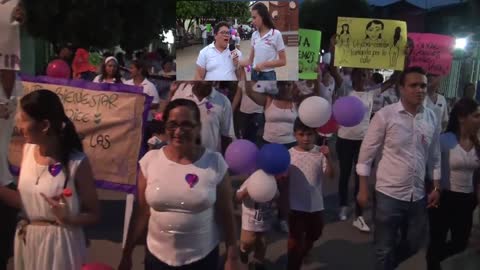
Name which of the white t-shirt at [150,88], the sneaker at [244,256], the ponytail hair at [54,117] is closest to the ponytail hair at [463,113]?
the sneaker at [244,256]

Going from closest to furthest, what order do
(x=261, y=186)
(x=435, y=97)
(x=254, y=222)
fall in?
(x=261, y=186)
(x=254, y=222)
(x=435, y=97)

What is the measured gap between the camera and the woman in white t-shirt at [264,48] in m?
4.88

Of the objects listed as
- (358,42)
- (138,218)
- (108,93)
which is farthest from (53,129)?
(358,42)

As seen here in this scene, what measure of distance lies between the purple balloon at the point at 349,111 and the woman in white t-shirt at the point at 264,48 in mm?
609

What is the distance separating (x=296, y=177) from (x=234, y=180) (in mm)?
2906

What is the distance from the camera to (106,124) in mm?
4922

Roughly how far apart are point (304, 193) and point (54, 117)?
2.26m

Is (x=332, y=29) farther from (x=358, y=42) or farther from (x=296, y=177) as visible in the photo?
(x=296, y=177)

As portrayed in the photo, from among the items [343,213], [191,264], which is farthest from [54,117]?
[343,213]

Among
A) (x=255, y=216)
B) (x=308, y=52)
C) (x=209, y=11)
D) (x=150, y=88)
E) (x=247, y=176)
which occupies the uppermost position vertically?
(x=209, y=11)

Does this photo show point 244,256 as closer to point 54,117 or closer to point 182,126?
point 182,126

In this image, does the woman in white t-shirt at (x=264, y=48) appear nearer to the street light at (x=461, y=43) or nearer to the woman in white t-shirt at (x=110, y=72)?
the woman in white t-shirt at (x=110, y=72)

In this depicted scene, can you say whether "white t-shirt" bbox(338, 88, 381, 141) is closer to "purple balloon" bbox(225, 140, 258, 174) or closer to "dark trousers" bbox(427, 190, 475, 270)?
"dark trousers" bbox(427, 190, 475, 270)

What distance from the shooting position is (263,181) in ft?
15.0
